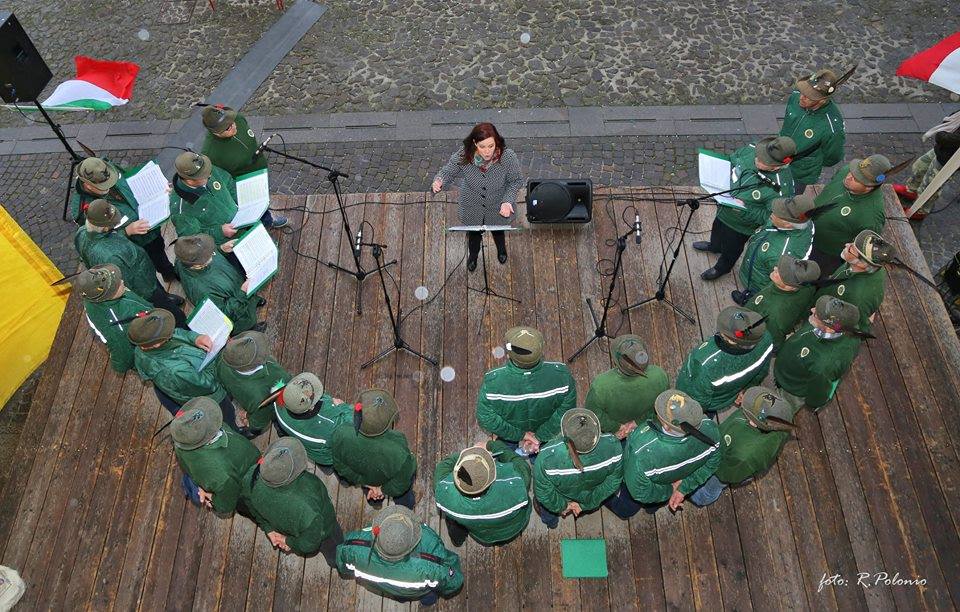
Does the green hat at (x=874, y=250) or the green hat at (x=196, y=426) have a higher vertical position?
the green hat at (x=196, y=426)

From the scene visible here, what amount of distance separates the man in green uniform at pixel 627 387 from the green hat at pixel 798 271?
1.25 m

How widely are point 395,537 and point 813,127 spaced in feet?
17.3

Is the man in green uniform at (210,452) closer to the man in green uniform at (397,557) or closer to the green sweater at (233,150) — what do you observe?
the man in green uniform at (397,557)

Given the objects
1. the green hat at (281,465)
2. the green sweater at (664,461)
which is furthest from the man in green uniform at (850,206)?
the green hat at (281,465)

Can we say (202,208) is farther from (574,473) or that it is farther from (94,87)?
(574,473)

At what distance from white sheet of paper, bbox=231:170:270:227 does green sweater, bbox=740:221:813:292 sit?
436cm

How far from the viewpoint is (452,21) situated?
32.6ft

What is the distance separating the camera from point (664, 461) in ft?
13.0

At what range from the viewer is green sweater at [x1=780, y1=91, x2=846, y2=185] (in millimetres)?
5812

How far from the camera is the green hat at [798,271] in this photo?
4586 mm

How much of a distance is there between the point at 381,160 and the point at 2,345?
4.74 meters

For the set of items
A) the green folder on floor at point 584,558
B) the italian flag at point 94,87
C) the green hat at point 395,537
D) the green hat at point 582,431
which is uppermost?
Answer: the italian flag at point 94,87

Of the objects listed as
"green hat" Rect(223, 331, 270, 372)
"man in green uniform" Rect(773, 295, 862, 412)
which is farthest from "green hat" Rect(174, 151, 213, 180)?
"man in green uniform" Rect(773, 295, 862, 412)

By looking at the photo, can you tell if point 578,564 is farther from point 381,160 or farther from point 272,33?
point 272,33
